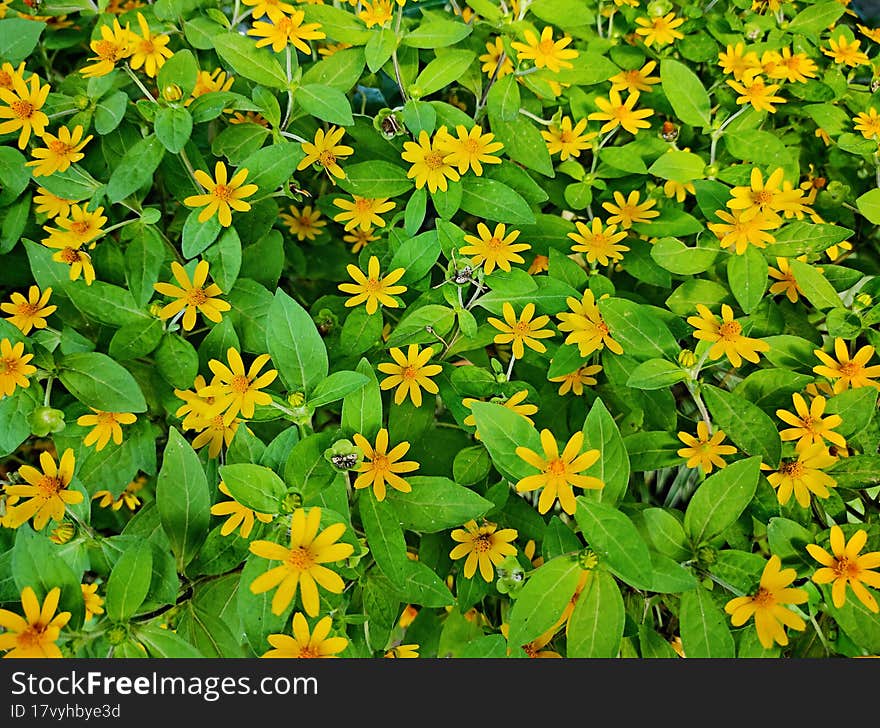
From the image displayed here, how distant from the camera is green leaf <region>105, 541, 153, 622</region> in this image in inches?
27.4

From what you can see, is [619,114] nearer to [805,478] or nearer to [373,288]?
[373,288]

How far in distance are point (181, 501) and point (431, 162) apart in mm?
567

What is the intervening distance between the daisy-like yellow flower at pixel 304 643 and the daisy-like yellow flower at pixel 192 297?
403 mm

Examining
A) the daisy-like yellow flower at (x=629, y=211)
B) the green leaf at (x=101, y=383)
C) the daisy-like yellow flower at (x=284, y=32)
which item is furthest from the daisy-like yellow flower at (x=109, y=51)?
the daisy-like yellow flower at (x=629, y=211)

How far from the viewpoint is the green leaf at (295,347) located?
0.81m

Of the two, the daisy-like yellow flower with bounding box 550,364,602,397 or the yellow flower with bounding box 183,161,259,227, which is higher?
the yellow flower with bounding box 183,161,259,227

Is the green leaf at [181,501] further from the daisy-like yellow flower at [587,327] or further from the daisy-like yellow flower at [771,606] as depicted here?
the daisy-like yellow flower at [771,606]

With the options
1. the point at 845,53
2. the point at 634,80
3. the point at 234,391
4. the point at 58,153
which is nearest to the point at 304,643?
the point at 234,391

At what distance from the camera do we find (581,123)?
3.54ft

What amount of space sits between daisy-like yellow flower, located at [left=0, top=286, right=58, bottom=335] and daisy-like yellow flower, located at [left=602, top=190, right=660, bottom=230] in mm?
811

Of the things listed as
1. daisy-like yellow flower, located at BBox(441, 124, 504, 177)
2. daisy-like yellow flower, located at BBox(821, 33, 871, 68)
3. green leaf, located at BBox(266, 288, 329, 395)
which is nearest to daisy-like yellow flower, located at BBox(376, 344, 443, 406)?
green leaf, located at BBox(266, 288, 329, 395)

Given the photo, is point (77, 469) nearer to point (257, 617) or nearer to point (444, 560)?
point (257, 617)

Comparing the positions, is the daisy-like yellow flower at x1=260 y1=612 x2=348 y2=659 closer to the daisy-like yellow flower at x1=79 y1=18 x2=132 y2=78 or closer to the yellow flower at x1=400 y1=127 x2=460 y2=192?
the yellow flower at x1=400 y1=127 x2=460 y2=192

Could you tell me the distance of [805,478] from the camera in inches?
31.2
